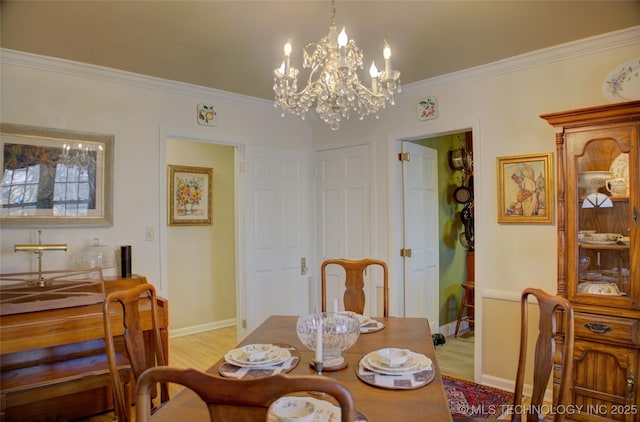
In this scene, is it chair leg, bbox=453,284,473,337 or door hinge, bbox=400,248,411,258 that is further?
chair leg, bbox=453,284,473,337

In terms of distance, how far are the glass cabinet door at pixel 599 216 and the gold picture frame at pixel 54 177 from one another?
10.5 feet

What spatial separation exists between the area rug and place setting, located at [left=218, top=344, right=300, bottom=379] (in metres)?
1.47

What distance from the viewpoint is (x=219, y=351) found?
12.8 ft

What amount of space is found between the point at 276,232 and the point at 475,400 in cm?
223

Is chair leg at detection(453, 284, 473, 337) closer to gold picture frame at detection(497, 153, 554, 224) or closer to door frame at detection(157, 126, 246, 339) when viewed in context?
gold picture frame at detection(497, 153, 554, 224)

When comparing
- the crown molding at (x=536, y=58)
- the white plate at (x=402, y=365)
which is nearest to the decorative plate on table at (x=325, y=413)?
the white plate at (x=402, y=365)

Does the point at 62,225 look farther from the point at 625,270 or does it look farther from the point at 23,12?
the point at 625,270

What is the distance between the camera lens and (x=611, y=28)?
2.38 m

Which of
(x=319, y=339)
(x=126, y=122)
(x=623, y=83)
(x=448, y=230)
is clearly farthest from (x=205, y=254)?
(x=623, y=83)

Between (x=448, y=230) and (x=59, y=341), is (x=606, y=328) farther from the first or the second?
(x=59, y=341)

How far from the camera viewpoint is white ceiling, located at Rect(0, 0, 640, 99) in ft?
6.92

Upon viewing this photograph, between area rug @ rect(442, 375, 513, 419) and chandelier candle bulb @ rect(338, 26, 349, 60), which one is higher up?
chandelier candle bulb @ rect(338, 26, 349, 60)

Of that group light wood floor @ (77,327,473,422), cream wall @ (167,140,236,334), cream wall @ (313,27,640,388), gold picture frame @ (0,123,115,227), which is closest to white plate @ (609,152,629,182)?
cream wall @ (313,27,640,388)

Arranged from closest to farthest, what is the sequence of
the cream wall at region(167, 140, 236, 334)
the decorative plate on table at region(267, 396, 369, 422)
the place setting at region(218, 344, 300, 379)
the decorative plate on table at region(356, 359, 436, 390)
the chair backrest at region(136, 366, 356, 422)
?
the chair backrest at region(136, 366, 356, 422)
the decorative plate on table at region(267, 396, 369, 422)
the decorative plate on table at region(356, 359, 436, 390)
the place setting at region(218, 344, 300, 379)
the cream wall at region(167, 140, 236, 334)
